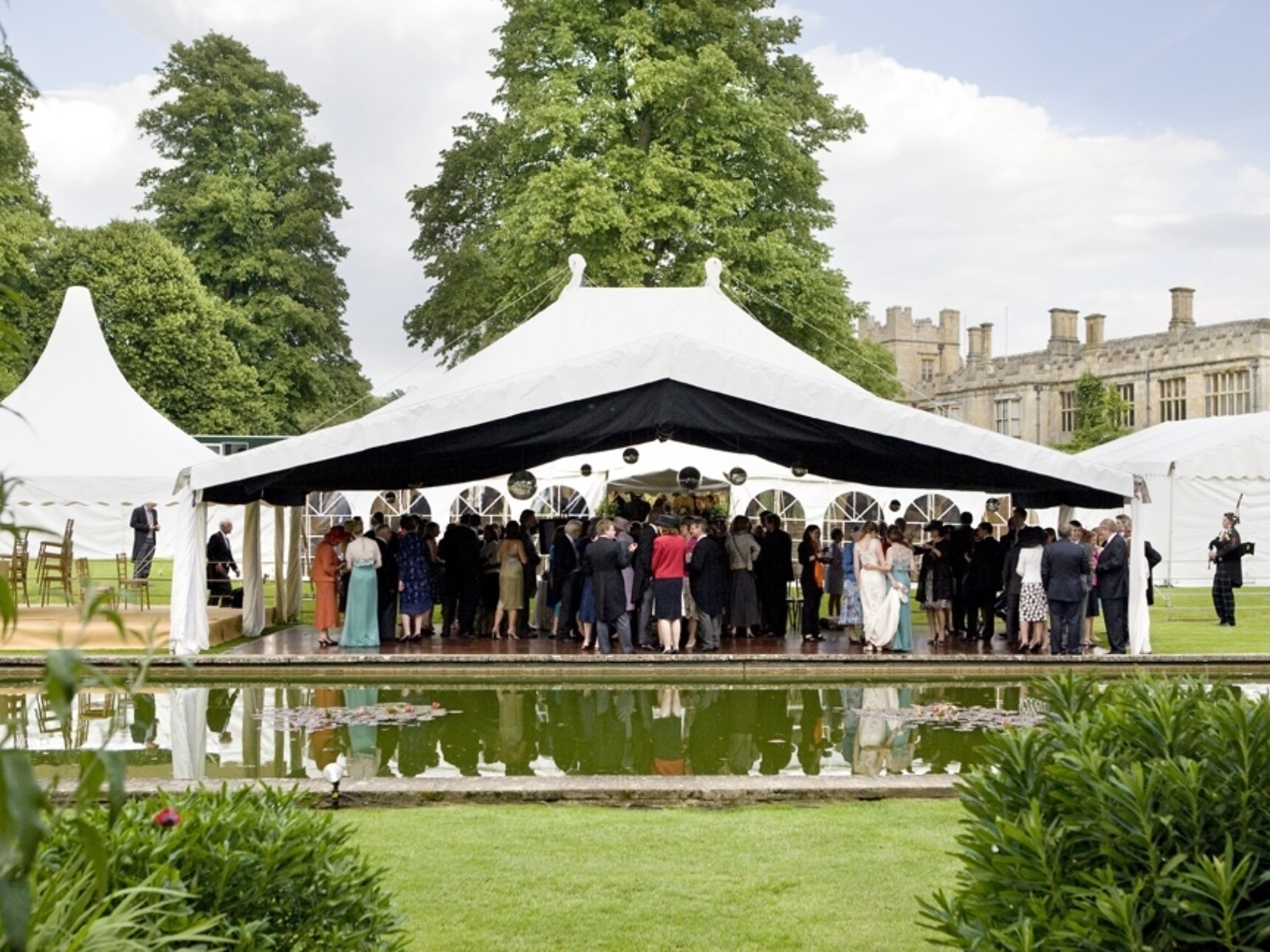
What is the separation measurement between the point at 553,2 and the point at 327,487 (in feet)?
48.2

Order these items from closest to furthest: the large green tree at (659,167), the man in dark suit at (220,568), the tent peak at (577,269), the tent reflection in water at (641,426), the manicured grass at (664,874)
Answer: the manicured grass at (664,874) → the tent reflection in water at (641,426) → the man in dark suit at (220,568) → the tent peak at (577,269) → the large green tree at (659,167)

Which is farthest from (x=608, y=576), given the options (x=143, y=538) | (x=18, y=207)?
(x=18, y=207)

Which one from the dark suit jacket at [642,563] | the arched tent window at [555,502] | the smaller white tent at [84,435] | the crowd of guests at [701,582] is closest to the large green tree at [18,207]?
the smaller white tent at [84,435]

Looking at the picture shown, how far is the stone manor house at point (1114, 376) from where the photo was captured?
48.2 metres

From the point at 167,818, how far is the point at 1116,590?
15.5m

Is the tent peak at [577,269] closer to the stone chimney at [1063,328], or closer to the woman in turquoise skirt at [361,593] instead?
the woman in turquoise skirt at [361,593]

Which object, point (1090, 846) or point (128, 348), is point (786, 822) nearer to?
point (1090, 846)

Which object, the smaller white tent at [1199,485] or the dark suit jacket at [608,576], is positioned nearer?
the dark suit jacket at [608,576]

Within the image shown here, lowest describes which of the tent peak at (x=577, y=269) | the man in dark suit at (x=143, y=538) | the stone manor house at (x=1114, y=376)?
the man in dark suit at (x=143, y=538)

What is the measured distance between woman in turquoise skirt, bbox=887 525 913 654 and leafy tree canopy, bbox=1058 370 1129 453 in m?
33.4

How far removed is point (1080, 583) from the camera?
16.9 metres

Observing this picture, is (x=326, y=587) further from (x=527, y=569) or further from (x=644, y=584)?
(x=644, y=584)

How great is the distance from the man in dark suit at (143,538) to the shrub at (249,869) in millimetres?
20942

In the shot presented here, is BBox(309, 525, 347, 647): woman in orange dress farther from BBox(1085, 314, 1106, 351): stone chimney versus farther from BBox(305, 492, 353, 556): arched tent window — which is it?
BBox(1085, 314, 1106, 351): stone chimney
